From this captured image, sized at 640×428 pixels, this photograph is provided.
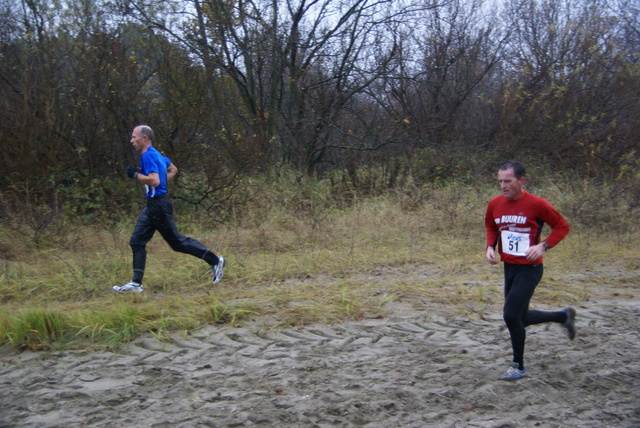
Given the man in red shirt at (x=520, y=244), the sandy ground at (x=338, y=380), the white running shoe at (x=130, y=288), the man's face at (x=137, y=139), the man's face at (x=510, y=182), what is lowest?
the sandy ground at (x=338, y=380)

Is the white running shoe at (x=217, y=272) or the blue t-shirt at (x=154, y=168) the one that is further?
the white running shoe at (x=217, y=272)

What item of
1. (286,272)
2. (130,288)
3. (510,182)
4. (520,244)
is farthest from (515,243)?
(130,288)

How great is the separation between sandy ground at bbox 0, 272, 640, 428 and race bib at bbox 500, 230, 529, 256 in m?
0.96

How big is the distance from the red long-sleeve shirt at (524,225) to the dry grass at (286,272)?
175 cm

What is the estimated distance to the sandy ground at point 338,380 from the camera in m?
3.80

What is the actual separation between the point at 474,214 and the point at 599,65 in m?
8.52

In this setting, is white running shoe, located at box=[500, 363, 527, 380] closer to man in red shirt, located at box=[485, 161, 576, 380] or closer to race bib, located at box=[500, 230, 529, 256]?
man in red shirt, located at box=[485, 161, 576, 380]

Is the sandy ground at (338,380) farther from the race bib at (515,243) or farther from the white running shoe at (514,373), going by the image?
the race bib at (515,243)

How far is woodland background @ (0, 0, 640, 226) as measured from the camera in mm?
11062

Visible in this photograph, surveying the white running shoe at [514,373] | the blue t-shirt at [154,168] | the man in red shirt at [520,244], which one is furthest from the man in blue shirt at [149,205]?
the white running shoe at [514,373]

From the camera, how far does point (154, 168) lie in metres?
6.28

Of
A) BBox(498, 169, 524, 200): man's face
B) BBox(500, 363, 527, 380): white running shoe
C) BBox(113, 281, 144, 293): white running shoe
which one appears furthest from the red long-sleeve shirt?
BBox(113, 281, 144, 293): white running shoe

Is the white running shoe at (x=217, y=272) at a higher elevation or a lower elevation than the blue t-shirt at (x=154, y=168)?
lower

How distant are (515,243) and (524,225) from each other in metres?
0.15
